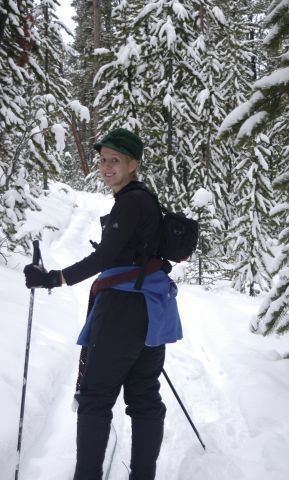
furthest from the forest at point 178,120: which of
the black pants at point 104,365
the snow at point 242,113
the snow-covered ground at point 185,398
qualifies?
the black pants at point 104,365

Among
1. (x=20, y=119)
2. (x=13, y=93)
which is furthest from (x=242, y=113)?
(x=13, y=93)

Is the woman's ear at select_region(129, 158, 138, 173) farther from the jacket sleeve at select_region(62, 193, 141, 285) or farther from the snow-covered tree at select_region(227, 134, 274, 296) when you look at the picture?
the snow-covered tree at select_region(227, 134, 274, 296)

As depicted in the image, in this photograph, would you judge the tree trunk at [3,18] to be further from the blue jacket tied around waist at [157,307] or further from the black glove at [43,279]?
the blue jacket tied around waist at [157,307]

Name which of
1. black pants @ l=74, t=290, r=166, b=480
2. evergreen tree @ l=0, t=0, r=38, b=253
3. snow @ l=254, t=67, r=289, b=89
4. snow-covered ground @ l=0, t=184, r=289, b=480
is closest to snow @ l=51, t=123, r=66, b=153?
evergreen tree @ l=0, t=0, r=38, b=253

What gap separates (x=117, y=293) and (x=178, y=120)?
12501 mm

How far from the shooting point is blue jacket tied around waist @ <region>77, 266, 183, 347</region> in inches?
114

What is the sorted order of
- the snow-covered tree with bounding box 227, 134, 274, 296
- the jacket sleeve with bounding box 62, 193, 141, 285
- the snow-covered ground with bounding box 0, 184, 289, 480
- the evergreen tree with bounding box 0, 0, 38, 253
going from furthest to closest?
the snow-covered tree with bounding box 227, 134, 274, 296 → the evergreen tree with bounding box 0, 0, 38, 253 → the snow-covered ground with bounding box 0, 184, 289, 480 → the jacket sleeve with bounding box 62, 193, 141, 285

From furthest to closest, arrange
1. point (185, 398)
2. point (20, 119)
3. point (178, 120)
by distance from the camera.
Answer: point (178, 120), point (20, 119), point (185, 398)

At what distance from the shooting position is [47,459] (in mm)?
3734

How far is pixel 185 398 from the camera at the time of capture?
16.6ft

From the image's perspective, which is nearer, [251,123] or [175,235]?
[251,123]

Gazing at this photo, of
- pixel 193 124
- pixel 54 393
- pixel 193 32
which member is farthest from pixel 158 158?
pixel 54 393

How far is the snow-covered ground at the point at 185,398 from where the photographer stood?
3602mm

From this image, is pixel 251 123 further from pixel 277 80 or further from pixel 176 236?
pixel 176 236
